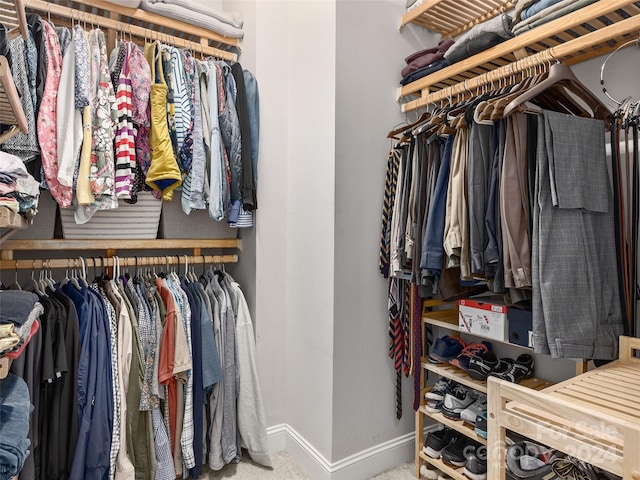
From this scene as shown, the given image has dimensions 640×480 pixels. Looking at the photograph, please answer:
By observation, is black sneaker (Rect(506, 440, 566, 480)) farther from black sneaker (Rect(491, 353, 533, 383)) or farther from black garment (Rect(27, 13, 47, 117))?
black garment (Rect(27, 13, 47, 117))

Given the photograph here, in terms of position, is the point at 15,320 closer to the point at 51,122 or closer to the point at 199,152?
the point at 51,122

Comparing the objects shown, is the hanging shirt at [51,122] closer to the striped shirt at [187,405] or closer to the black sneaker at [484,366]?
the striped shirt at [187,405]

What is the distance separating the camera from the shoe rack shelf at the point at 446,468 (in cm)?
171

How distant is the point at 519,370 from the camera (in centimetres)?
169

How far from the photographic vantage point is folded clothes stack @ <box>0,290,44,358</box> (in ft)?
2.95

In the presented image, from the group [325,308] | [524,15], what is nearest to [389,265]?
[325,308]

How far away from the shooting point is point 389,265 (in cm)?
A: 193

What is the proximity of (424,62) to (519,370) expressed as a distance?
4.63 feet

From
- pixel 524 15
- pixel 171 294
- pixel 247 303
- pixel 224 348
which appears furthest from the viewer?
pixel 247 303

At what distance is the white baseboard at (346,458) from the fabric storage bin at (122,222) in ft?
3.91

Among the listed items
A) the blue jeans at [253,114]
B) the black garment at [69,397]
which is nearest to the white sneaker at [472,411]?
the blue jeans at [253,114]

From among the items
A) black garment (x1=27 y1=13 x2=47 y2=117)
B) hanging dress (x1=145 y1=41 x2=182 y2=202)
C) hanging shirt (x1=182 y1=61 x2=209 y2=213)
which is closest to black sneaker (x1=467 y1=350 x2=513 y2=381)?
hanging shirt (x1=182 y1=61 x2=209 y2=213)

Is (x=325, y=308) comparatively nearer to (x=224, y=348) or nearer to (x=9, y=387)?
(x=224, y=348)

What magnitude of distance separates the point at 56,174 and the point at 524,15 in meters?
1.87
